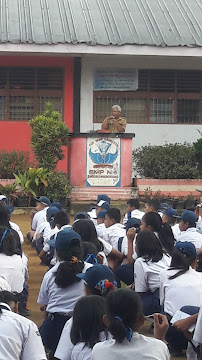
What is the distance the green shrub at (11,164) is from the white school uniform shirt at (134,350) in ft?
43.0

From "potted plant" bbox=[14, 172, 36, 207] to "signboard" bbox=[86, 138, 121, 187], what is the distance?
4.76 feet

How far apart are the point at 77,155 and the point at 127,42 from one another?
3136 millimetres

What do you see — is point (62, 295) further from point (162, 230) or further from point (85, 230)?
point (162, 230)

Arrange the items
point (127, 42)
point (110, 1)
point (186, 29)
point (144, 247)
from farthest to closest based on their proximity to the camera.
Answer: point (110, 1) → point (186, 29) → point (127, 42) → point (144, 247)

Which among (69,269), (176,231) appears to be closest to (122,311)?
(69,269)

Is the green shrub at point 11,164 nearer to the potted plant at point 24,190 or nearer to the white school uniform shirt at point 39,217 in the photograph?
the potted plant at point 24,190

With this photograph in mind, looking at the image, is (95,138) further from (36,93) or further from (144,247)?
(144,247)

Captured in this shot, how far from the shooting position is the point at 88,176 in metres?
17.1

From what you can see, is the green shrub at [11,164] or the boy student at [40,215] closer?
the boy student at [40,215]

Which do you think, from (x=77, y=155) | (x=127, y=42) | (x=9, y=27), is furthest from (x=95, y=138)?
(x=9, y=27)

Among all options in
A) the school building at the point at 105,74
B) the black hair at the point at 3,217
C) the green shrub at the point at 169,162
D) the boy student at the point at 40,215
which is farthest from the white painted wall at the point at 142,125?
the black hair at the point at 3,217

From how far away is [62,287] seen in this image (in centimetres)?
599

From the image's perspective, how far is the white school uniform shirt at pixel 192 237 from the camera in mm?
8562

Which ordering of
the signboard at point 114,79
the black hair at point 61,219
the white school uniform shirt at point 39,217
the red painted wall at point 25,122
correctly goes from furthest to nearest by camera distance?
the signboard at point 114,79 < the red painted wall at point 25,122 < the white school uniform shirt at point 39,217 < the black hair at point 61,219
